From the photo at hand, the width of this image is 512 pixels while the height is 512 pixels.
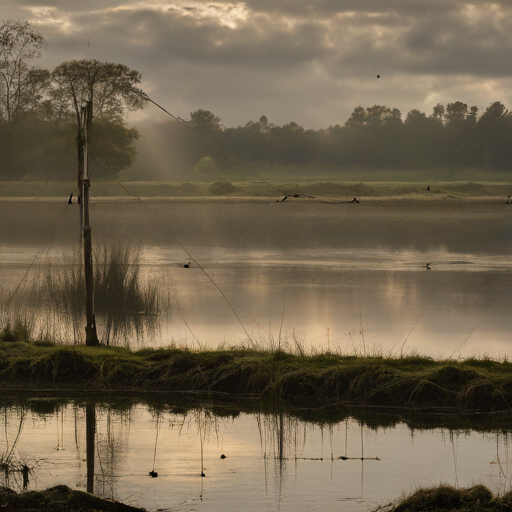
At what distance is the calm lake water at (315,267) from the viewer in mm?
17922

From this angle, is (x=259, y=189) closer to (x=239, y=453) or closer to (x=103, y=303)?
(x=103, y=303)

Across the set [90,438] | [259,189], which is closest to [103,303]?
[90,438]

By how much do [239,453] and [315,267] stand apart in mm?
23833

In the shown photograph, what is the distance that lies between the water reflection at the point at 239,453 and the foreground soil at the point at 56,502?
0.50m

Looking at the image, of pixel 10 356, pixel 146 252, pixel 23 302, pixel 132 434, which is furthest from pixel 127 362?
pixel 146 252

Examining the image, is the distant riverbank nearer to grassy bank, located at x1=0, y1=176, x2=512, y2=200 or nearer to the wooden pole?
grassy bank, located at x1=0, y1=176, x2=512, y2=200

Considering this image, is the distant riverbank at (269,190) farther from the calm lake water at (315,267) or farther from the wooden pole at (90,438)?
the wooden pole at (90,438)

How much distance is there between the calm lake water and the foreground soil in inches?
268

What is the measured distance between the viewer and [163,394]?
11.5 metres

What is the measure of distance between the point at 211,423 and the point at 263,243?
34327mm

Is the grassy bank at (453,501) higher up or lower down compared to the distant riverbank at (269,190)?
lower down

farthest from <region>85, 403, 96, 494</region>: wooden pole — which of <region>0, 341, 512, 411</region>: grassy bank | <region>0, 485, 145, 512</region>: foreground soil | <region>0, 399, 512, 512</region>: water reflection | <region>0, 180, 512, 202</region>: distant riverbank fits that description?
<region>0, 180, 512, 202</region>: distant riverbank

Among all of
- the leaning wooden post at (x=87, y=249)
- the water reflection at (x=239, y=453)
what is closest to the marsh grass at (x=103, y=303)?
the leaning wooden post at (x=87, y=249)

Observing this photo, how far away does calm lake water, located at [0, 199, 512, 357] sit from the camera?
58.8 feet
